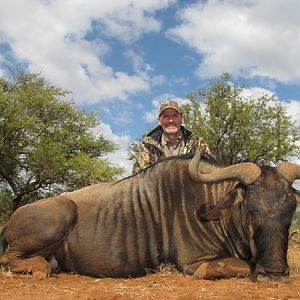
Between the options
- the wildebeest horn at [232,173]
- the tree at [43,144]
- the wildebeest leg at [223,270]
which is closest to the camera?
the wildebeest horn at [232,173]

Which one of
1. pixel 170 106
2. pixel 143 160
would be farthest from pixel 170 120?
pixel 143 160

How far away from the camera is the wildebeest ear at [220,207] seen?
15.7 ft

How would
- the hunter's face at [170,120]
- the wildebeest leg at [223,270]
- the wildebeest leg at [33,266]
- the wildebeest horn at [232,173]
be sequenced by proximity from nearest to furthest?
1. the wildebeest horn at [232,173]
2. the wildebeest leg at [223,270]
3. the wildebeest leg at [33,266]
4. the hunter's face at [170,120]

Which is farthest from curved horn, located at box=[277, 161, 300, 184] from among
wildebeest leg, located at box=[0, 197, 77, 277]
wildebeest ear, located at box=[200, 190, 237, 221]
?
wildebeest leg, located at box=[0, 197, 77, 277]

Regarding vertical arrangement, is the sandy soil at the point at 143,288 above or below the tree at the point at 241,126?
below

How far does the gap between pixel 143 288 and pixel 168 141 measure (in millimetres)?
3049

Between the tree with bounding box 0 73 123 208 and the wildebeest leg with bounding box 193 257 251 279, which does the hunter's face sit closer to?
the wildebeest leg with bounding box 193 257 251 279

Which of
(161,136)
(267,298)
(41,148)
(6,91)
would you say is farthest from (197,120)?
(267,298)

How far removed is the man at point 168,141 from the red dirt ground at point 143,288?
2.20 meters

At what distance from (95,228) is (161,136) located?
210 cm

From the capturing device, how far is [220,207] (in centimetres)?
485

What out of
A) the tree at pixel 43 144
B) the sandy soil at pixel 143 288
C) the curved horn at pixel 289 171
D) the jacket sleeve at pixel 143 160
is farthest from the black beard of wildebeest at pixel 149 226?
the tree at pixel 43 144

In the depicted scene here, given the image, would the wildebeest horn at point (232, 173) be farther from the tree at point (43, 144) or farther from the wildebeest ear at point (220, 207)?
the tree at point (43, 144)

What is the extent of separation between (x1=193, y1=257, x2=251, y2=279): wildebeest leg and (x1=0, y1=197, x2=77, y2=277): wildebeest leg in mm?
1488
